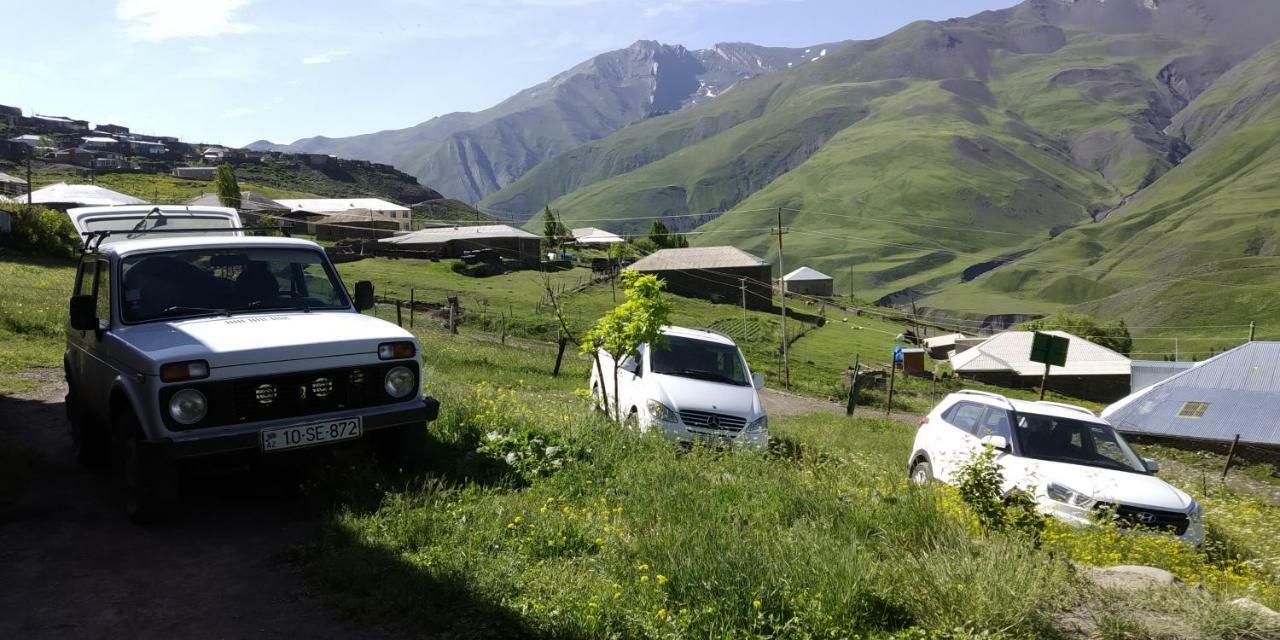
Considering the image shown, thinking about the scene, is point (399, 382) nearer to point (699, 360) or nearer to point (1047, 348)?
point (699, 360)

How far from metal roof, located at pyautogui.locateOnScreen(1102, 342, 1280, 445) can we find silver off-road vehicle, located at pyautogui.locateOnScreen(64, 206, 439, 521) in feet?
100

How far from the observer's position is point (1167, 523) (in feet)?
29.5

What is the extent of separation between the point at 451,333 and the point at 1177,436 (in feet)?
93.1

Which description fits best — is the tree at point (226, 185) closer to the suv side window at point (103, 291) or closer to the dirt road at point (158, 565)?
the suv side window at point (103, 291)

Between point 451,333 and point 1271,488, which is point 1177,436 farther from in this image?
point 451,333

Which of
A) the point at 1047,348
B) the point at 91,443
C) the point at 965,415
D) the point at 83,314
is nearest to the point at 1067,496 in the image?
the point at 965,415

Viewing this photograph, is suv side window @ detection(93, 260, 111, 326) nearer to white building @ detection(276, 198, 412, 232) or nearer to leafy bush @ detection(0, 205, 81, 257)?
leafy bush @ detection(0, 205, 81, 257)

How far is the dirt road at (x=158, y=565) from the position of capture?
4.96m

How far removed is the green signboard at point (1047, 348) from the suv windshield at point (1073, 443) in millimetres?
7459

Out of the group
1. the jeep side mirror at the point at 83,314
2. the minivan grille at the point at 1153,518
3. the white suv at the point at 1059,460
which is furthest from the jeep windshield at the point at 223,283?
the minivan grille at the point at 1153,518

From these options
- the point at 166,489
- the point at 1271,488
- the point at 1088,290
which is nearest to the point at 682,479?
the point at 166,489

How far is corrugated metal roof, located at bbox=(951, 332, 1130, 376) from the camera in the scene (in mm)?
57812

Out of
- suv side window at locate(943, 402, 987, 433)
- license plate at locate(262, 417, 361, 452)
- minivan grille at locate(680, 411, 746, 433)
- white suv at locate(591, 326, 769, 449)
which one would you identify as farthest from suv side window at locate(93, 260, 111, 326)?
suv side window at locate(943, 402, 987, 433)

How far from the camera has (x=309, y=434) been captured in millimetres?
6414
